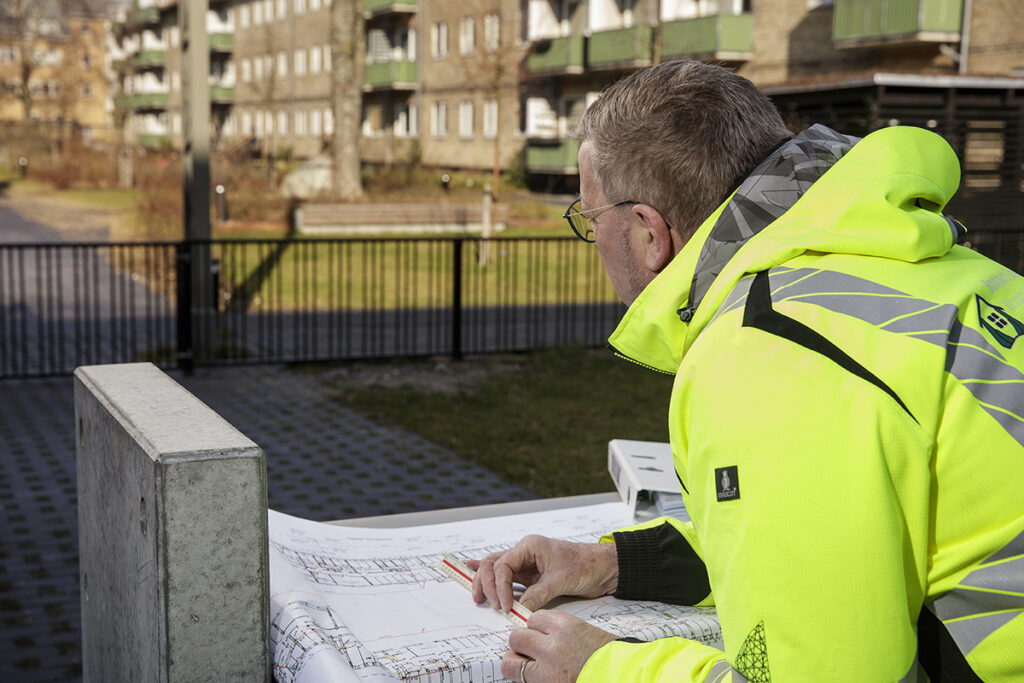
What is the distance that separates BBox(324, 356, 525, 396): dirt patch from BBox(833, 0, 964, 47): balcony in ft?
60.1

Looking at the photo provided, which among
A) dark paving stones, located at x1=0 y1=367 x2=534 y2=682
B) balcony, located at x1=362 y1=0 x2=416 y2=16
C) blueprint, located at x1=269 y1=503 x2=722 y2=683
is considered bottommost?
dark paving stones, located at x1=0 y1=367 x2=534 y2=682

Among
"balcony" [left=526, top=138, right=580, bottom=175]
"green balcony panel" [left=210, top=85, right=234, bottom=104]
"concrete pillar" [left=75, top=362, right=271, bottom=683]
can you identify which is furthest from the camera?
"green balcony panel" [left=210, top=85, right=234, bottom=104]

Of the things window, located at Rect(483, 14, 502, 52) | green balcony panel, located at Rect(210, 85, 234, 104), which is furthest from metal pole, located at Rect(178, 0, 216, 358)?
green balcony panel, located at Rect(210, 85, 234, 104)

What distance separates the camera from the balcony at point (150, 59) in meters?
71.9

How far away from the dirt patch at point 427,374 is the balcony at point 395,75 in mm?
38089

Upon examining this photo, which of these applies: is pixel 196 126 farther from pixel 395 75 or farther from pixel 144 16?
pixel 144 16

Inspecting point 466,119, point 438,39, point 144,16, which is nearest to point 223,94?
point 144,16

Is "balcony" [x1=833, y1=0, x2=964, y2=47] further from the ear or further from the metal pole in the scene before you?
the ear

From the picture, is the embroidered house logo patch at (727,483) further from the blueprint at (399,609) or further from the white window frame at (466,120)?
A: the white window frame at (466,120)

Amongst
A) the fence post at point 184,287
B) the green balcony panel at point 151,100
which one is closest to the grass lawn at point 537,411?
the fence post at point 184,287

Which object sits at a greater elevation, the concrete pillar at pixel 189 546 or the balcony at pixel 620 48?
the balcony at pixel 620 48

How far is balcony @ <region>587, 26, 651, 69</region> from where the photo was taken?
3291 cm

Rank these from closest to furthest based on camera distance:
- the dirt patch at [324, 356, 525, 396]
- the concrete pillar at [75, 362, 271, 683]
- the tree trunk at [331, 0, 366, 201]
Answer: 1. the concrete pillar at [75, 362, 271, 683]
2. the dirt patch at [324, 356, 525, 396]
3. the tree trunk at [331, 0, 366, 201]

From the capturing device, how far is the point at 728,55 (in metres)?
31.5
